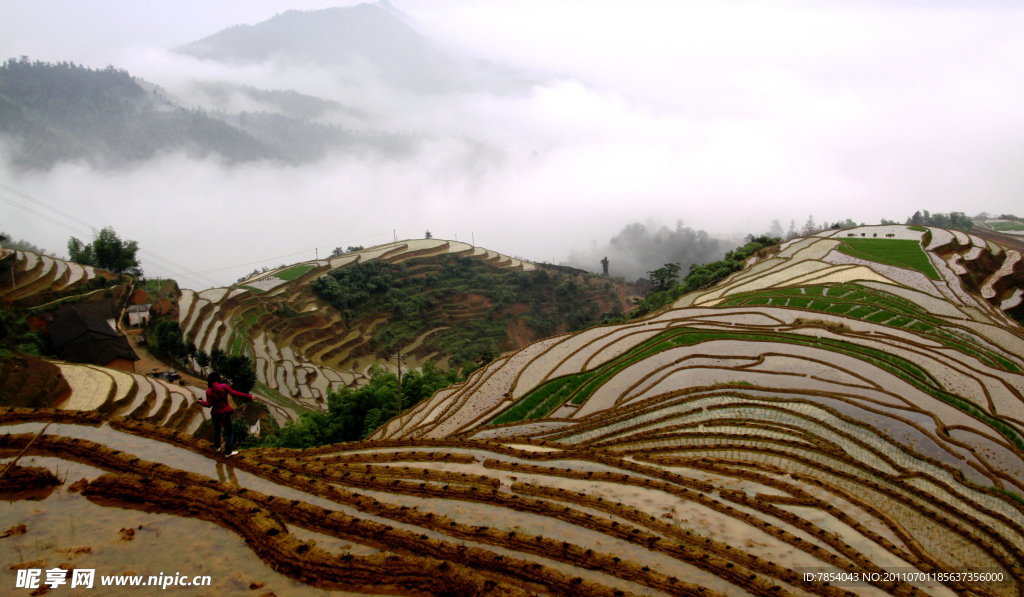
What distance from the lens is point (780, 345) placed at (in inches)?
805

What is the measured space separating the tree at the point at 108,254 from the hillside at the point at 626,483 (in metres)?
44.3

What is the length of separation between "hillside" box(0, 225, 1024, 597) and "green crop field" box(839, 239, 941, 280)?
14.2 metres

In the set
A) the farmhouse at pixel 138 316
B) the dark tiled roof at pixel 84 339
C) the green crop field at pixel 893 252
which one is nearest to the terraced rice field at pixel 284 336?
the farmhouse at pixel 138 316

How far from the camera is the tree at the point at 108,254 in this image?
4991 cm

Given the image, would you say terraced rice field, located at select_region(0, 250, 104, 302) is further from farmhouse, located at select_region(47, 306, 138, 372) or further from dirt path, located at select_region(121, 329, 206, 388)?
dirt path, located at select_region(121, 329, 206, 388)

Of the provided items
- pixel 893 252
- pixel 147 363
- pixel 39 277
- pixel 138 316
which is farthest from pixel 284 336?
pixel 893 252

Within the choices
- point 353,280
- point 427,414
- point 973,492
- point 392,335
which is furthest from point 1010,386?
point 353,280

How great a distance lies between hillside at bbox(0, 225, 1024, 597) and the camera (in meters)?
6.05

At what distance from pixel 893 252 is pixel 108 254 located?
222 feet

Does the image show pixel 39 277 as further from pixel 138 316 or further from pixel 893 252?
pixel 893 252

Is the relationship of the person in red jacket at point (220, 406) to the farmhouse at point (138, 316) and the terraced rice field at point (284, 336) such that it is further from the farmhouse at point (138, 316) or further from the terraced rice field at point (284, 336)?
the farmhouse at point (138, 316)

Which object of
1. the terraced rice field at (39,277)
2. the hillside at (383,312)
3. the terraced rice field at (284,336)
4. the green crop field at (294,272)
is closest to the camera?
the terraced rice field at (39,277)

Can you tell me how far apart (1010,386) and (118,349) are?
44.9 m

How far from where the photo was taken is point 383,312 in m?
58.8
